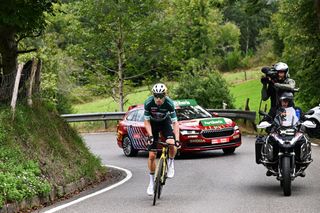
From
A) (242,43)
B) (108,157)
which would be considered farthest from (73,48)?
(242,43)

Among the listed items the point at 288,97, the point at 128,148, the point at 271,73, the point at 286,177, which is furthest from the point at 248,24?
the point at 286,177

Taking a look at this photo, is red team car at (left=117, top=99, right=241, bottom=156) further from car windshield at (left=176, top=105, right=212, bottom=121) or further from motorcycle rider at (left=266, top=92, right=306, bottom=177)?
motorcycle rider at (left=266, top=92, right=306, bottom=177)

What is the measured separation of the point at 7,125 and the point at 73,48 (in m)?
25.3

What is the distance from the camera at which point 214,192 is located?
12.0m

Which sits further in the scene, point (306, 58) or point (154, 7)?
point (154, 7)

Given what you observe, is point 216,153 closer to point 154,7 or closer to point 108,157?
point 108,157

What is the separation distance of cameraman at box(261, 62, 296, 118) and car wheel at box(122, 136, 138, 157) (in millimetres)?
8834

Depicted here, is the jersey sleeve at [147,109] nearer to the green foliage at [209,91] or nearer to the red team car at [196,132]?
the red team car at [196,132]

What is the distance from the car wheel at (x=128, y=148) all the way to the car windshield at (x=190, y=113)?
6.72ft

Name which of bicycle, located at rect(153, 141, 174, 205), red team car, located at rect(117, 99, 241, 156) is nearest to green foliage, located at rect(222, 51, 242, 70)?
red team car, located at rect(117, 99, 241, 156)

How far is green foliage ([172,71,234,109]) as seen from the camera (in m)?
33.7

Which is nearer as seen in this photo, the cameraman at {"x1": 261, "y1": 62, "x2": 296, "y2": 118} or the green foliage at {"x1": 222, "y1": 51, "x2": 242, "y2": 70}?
the cameraman at {"x1": 261, "y1": 62, "x2": 296, "y2": 118}

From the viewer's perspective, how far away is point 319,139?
908 inches

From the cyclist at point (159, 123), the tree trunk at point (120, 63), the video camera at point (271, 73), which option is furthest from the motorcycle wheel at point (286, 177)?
the tree trunk at point (120, 63)
